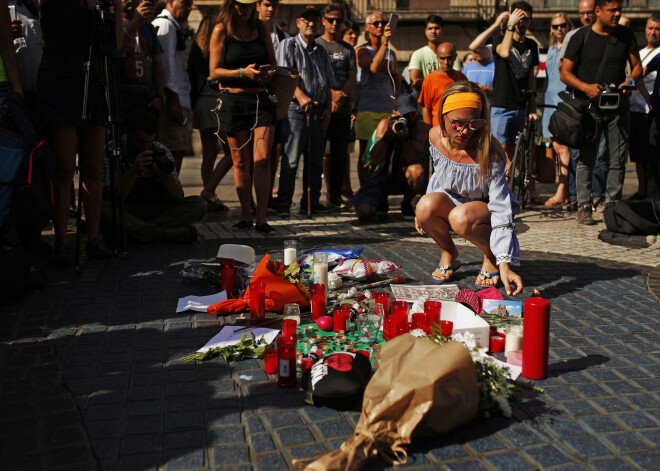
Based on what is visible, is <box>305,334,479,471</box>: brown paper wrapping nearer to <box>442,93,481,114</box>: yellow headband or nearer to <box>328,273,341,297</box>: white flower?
<box>328,273,341,297</box>: white flower

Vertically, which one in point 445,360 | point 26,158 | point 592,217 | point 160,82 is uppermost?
point 160,82

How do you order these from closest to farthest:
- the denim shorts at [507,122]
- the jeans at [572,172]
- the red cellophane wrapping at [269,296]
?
the red cellophane wrapping at [269,296]
the jeans at [572,172]
the denim shorts at [507,122]

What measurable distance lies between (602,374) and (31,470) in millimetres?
2628

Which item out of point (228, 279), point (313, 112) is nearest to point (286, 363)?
point (228, 279)

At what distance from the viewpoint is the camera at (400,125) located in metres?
7.79

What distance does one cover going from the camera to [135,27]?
6.59 meters

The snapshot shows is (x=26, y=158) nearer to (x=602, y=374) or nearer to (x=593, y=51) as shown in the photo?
(x=602, y=374)

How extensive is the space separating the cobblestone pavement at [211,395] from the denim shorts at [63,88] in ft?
4.02

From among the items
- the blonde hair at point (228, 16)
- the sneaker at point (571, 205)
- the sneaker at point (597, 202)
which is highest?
the blonde hair at point (228, 16)

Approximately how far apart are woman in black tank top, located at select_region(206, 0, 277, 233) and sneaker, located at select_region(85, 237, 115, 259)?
1608 mm

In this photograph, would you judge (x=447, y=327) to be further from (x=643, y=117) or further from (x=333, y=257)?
(x=643, y=117)

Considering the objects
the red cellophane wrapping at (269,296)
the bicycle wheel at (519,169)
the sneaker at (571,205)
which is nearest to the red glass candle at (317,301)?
the red cellophane wrapping at (269,296)

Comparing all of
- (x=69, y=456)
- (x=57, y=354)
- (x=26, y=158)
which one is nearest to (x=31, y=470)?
(x=69, y=456)

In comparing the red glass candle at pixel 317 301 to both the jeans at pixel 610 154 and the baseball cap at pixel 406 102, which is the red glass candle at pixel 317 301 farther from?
the jeans at pixel 610 154
